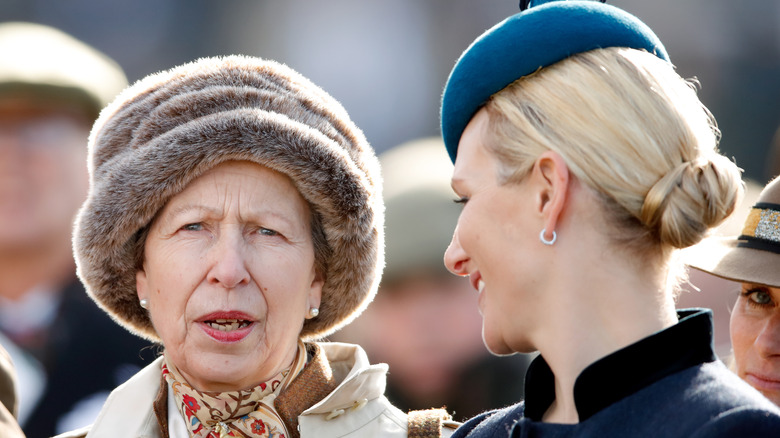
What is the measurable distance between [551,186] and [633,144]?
0.20 meters

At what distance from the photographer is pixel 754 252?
3.25 m

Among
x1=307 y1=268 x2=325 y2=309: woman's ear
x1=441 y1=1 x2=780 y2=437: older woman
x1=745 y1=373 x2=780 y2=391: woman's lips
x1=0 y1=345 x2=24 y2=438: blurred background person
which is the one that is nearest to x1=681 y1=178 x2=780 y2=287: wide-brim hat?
x1=745 y1=373 x2=780 y2=391: woman's lips

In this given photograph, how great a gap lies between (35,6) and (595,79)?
6063 mm

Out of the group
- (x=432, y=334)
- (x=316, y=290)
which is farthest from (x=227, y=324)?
(x=432, y=334)

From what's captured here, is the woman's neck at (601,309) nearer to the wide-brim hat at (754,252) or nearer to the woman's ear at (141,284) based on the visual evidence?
the wide-brim hat at (754,252)

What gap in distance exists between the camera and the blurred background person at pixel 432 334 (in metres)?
5.00

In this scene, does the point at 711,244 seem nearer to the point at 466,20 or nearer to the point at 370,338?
the point at 370,338

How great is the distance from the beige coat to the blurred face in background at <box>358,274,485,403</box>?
5.12 feet

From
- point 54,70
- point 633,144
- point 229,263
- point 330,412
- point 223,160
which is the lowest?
point 330,412

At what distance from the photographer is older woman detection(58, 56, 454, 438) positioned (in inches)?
123

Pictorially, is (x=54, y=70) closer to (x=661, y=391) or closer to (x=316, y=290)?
(x=316, y=290)

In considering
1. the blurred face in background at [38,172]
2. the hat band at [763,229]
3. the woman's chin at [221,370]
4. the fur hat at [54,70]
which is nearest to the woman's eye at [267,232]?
the woman's chin at [221,370]

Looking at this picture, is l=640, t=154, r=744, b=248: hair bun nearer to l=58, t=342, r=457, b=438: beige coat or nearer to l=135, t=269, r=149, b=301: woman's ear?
l=58, t=342, r=457, b=438: beige coat

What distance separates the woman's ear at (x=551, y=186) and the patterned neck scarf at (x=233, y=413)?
1378 millimetres
